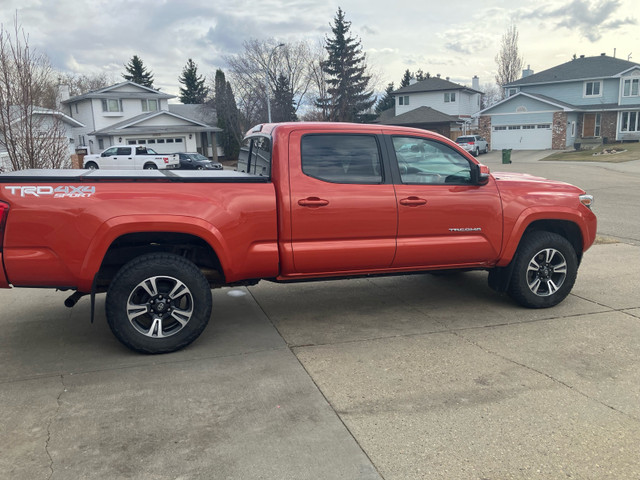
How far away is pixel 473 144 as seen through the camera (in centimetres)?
3984

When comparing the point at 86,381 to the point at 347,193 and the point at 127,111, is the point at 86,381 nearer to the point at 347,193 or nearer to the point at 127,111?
the point at 347,193

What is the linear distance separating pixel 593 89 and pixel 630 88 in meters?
2.73

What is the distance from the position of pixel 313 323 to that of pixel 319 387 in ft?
4.79

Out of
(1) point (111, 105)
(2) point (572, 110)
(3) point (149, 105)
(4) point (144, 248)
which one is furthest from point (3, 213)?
(3) point (149, 105)

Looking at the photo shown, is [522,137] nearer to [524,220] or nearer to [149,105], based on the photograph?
[149,105]

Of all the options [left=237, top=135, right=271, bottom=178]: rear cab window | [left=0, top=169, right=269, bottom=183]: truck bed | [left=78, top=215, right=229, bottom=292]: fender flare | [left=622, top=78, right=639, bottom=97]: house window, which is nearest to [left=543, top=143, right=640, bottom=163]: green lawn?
[left=622, top=78, right=639, bottom=97]: house window

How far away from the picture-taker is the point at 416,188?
5223mm

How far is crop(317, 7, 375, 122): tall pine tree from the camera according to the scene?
5081 centimetres

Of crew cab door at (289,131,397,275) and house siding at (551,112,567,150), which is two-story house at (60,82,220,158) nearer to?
house siding at (551,112,567,150)

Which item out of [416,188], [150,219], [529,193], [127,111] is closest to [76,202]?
[150,219]

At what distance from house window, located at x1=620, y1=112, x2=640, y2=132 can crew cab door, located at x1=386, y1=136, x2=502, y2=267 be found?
1775 inches

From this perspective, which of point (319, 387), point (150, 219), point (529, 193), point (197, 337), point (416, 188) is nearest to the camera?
point (319, 387)

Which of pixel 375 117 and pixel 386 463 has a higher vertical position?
pixel 375 117

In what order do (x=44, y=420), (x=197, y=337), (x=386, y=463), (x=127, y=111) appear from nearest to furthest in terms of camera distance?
(x=386, y=463)
(x=44, y=420)
(x=197, y=337)
(x=127, y=111)
